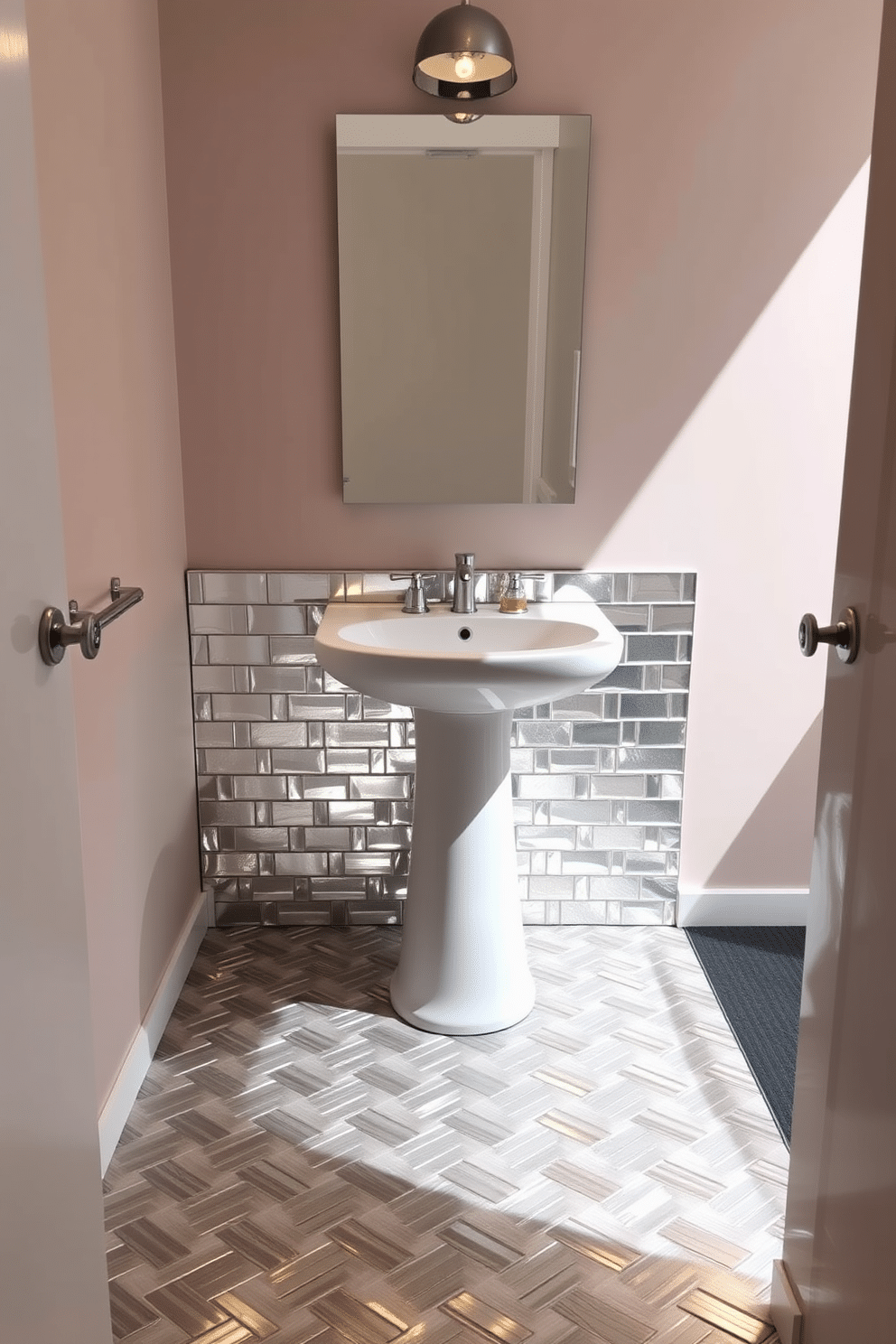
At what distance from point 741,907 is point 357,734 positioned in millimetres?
1048

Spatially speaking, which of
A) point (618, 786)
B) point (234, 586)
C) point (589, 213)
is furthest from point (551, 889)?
point (589, 213)

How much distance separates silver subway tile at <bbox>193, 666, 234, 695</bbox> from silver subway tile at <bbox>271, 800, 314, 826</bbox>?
0.31 m

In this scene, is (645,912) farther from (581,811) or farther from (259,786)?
(259,786)

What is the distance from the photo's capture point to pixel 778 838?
111 inches

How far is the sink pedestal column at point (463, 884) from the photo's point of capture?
7.63 feet

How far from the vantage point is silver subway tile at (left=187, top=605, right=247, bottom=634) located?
8.77 feet

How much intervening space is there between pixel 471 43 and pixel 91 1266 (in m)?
2.10

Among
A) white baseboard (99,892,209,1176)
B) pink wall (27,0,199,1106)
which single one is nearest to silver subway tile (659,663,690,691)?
pink wall (27,0,199,1106)

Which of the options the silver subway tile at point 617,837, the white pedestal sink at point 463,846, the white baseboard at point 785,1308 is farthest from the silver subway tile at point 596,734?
Result: the white baseboard at point 785,1308

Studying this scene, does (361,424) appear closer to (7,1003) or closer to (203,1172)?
(203,1172)

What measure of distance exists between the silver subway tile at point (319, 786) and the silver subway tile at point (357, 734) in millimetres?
86

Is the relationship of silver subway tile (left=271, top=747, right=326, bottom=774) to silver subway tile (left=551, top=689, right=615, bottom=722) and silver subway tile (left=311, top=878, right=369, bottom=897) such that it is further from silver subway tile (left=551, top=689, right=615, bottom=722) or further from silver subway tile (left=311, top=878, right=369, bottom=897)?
silver subway tile (left=551, top=689, right=615, bottom=722)

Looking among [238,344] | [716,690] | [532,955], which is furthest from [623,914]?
[238,344]

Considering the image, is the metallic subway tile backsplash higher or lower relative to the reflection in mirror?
lower
